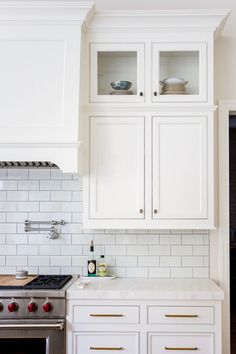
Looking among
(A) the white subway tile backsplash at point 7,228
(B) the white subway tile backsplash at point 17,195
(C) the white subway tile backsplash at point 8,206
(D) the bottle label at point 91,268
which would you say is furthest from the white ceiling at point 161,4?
(D) the bottle label at point 91,268

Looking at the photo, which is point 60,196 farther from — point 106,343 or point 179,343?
point 179,343

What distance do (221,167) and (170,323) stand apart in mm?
1188

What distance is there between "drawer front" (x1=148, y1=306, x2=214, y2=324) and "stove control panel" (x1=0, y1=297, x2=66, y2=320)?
571mm

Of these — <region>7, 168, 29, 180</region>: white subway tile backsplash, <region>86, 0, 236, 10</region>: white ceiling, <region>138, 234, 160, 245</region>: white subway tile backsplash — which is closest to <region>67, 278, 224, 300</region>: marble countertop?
<region>138, 234, 160, 245</region>: white subway tile backsplash

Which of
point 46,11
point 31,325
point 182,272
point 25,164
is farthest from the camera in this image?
point 182,272

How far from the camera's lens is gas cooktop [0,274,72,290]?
93.7 inches

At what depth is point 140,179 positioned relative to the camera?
8.46ft

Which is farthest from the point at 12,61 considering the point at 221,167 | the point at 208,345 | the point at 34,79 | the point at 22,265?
the point at 208,345

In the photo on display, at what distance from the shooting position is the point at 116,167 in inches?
102

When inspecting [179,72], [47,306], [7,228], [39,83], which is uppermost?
[179,72]

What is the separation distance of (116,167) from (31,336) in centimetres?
119

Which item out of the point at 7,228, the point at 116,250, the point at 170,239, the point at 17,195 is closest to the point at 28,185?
the point at 17,195

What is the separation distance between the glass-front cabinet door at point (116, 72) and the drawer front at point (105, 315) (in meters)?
1.39

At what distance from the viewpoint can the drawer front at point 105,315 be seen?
7.72 feet
